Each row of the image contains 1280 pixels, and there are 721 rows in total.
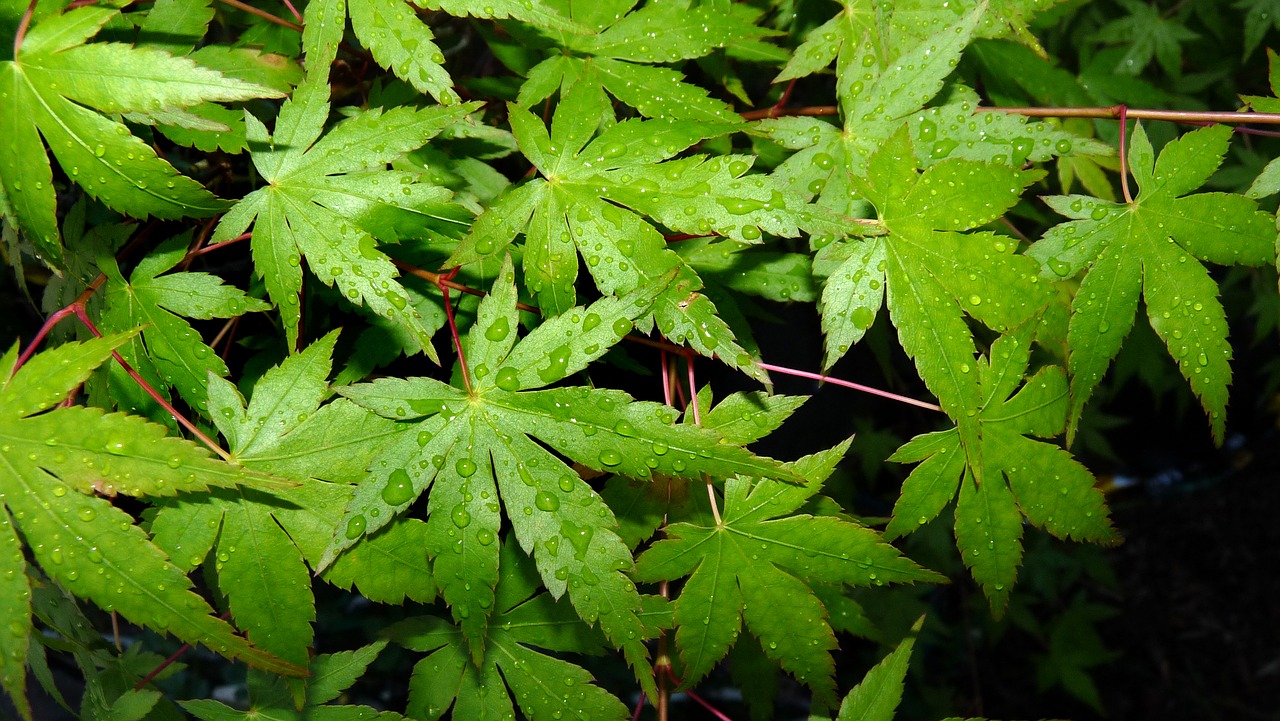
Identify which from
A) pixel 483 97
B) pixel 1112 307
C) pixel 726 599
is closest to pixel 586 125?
pixel 483 97

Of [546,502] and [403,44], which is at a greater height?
[403,44]

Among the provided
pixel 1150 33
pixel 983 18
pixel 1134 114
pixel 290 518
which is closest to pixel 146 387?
pixel 290 518

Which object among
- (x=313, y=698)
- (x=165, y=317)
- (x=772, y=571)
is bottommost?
(x=313, y=698)

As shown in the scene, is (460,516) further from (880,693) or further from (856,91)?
(856,91)

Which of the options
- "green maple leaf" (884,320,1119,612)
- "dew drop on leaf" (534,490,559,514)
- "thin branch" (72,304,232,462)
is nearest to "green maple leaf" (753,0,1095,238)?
"green maple leaf" (884,320,1119,612)

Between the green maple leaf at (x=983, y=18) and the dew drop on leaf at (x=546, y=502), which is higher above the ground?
the green maple leaf at (x=983, y=18)

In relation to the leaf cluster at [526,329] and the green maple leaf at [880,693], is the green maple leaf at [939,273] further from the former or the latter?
the green maple leaf at [880,693]

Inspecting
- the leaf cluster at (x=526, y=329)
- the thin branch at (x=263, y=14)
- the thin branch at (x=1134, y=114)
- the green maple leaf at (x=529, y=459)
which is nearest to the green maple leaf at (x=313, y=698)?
the leaf cluster at (x=526, y=329)
